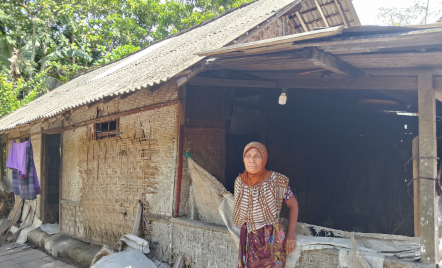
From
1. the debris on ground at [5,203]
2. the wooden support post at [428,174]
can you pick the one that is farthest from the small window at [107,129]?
the debris on ground at [5,203]

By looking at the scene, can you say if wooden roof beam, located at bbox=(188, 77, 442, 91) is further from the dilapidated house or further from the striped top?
the striped top

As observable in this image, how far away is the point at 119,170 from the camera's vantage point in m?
5.39

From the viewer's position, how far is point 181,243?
420 centimetres

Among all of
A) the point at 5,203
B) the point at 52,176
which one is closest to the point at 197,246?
the point at 52,176

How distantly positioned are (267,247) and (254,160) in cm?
78

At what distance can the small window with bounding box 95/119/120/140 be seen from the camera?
556 centimetres

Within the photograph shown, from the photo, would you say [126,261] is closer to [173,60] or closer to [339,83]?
[173,60]

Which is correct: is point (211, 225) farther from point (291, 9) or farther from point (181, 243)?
point (291, 9)

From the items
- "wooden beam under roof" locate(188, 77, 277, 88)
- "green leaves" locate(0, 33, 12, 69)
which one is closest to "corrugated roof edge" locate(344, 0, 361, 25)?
"wooden beam under roof" locate(188, 77, 277, 88)

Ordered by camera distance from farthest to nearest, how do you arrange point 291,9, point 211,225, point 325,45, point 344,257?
point 291,9
point 211,225
point 344,257
point 325,45

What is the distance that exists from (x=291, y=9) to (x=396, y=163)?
349 cm

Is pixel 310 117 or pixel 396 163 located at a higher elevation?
pixel 310 117

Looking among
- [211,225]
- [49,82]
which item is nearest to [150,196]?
[211,225]

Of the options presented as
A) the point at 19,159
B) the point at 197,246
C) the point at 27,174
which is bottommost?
the point at 197,246
